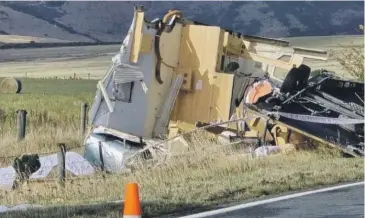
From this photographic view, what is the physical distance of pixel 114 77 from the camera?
14953 millimetres

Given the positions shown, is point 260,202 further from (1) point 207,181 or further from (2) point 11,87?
(2) point 11,87

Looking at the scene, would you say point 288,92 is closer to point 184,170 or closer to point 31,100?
point 184,170

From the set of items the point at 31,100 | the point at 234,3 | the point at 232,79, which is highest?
the point at 234,3

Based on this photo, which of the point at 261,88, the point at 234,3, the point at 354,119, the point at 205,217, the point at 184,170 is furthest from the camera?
the point at 234,3

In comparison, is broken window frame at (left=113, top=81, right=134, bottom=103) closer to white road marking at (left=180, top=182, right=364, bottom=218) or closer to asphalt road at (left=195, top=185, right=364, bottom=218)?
white road marking at (left=180, top=182, right=364, bottom=218)

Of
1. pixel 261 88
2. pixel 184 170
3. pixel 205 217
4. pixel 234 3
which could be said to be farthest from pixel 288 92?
pixel 234 3

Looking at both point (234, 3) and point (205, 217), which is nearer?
point (205, 217)

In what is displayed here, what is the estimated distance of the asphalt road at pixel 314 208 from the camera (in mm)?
8172

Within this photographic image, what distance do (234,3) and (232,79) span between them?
16241 cm

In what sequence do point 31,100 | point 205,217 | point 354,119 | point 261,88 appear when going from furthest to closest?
point 31,100 → point 261,88 → point 354,119 → point 205,217

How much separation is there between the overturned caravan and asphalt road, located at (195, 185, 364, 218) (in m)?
5.84

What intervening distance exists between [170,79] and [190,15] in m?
132

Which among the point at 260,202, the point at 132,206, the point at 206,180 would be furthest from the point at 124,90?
the point at 132,206

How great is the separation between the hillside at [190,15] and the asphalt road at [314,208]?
124215 millimetres
